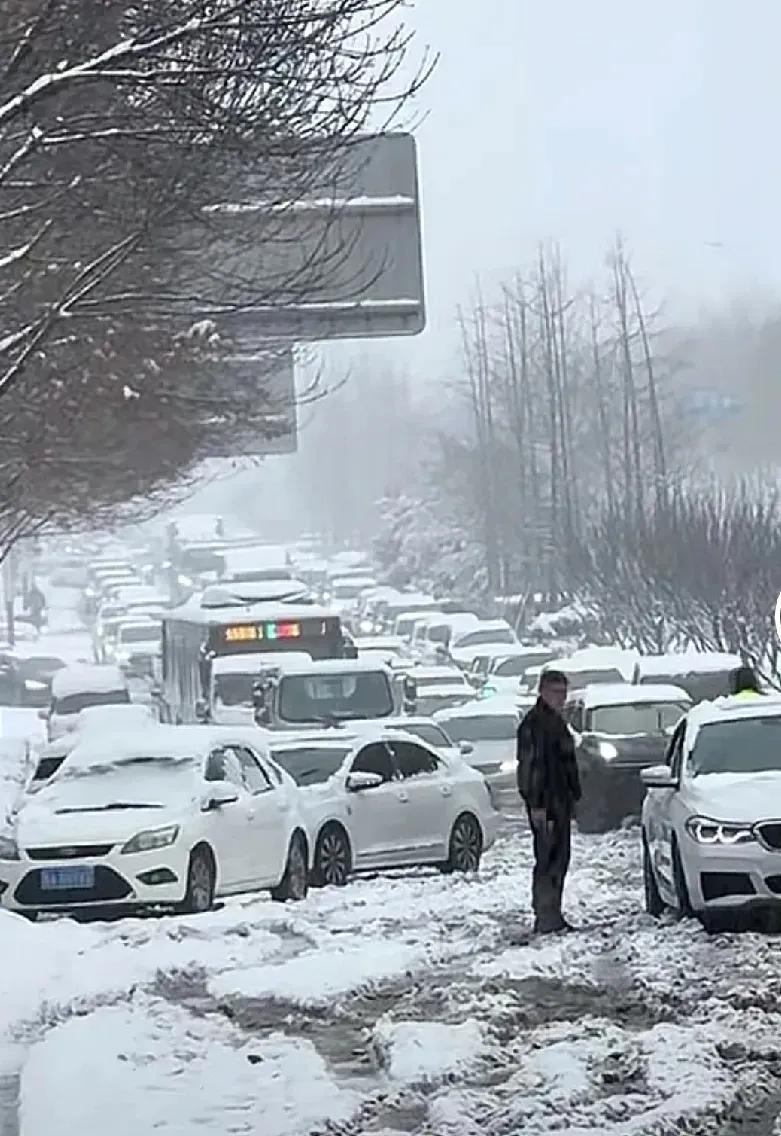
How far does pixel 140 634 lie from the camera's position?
71500mm

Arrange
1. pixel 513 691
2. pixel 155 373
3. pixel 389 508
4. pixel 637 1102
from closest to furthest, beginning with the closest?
pixel 637 1102
pixel 155 373
pixel 513 691
pixel 389 508

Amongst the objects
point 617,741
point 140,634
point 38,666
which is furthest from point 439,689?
point 38,666

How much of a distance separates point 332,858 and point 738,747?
5.54m

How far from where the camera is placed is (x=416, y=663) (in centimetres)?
5647

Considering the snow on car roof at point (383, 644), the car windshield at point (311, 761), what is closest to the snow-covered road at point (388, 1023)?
the car windshield at point (311, 761)

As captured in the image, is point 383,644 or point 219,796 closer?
point 219,796

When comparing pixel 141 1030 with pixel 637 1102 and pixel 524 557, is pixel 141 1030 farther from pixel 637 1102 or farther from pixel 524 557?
pixel 524 557

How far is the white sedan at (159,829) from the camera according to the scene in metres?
18.1

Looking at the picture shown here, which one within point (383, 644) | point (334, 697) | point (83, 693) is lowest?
point (83, 693)

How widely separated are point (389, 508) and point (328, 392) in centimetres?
8044

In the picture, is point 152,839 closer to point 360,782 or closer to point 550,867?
point 360,782

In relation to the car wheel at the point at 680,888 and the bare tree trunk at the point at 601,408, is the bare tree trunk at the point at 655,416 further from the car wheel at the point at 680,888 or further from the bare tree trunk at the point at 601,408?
the car wheel at the point at 680,888

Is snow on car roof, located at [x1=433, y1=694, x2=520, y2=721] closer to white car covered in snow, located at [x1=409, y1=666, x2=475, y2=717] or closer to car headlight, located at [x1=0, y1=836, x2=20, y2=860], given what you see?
white car covered in snow, located at [x1=409, y1=666, x2=475, y2=717]

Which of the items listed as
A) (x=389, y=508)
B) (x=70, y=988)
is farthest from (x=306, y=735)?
(x=389, y=508)
